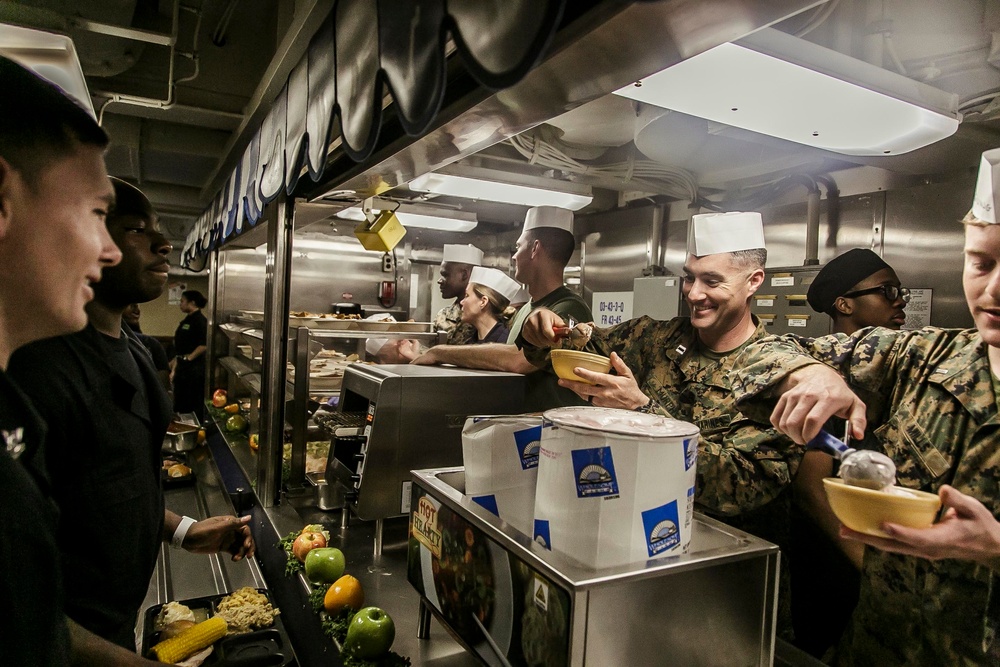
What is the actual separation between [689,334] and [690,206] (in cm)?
201

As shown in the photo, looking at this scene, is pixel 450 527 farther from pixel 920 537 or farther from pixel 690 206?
pixel 690 206

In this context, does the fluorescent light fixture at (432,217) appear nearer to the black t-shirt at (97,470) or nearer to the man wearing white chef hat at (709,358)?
the man wearing white chef hat at (709,358)

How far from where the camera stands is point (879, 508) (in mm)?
829

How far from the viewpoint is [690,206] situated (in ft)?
12.6

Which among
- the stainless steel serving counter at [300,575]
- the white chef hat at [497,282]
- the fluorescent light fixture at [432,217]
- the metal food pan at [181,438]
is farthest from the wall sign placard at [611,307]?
the metal food pan at [181,438]

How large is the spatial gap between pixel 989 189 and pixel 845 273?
173cm

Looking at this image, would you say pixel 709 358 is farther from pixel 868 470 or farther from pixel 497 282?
pixel 497 282

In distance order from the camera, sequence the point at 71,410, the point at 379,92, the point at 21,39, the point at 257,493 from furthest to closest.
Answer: the point at 257,493 < the point at 21,39 < the point at 71,410 < the point at 379,92

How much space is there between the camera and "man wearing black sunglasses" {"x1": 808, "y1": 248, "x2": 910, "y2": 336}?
252 centimetres

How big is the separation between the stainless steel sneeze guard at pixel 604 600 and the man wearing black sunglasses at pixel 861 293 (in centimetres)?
189

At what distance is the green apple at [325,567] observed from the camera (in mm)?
1804

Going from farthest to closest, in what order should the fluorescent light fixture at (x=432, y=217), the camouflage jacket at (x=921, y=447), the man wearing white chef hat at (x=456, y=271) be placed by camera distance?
the man wearing white chef hat at (x=456, y=271) → the fluorescent light fixture at (x=432, y=217) → the camouflage jacket at (x=921, y=447)

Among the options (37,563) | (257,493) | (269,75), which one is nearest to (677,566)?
(37,563)

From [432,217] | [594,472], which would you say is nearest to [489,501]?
[594,472]
